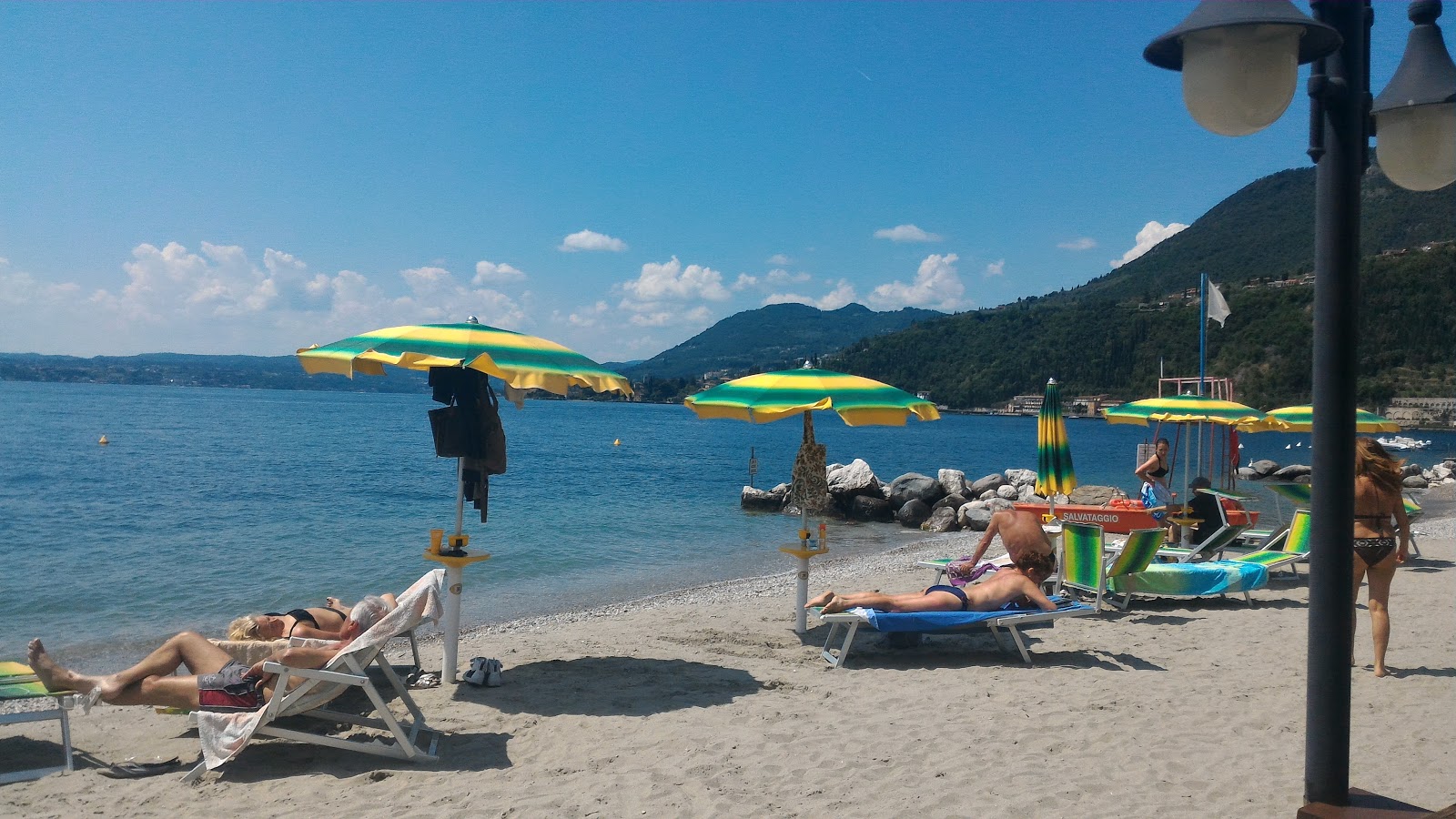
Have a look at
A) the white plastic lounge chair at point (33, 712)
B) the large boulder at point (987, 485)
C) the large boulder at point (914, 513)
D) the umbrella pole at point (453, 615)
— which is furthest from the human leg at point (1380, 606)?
the large boulder at point (987, 485)

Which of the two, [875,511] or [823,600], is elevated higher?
[823,600]

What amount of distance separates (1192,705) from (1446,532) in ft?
50.1

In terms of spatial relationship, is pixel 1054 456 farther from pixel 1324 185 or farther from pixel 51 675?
pixel 51 675

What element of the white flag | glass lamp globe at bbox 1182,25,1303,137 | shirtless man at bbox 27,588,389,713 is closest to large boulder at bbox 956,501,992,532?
the white flag

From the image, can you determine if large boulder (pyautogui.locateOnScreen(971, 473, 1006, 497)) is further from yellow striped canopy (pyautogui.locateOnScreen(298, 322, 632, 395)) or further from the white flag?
yellow striped canopy (pyautogui.locateOnScreen(298, 322, 632, 395))

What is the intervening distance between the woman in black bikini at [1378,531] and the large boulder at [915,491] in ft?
51.5

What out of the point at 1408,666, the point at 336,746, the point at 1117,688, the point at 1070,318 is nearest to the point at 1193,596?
the point at 1408,666

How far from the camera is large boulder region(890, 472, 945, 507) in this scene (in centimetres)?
2212

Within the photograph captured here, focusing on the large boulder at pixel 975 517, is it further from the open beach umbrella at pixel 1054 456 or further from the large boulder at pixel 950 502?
the open beach umbrella at pixel 1054 456

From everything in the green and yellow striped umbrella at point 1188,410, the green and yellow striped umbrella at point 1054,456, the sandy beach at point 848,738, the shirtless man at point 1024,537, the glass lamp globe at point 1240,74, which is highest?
the glass lamp globe at point 1240,74

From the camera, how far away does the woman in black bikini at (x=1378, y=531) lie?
6109 millimetres

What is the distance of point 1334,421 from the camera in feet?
8.29

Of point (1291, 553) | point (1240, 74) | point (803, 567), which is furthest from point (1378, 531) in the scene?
point (1240, 74)

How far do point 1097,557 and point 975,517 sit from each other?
11706 mm
